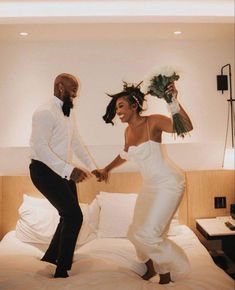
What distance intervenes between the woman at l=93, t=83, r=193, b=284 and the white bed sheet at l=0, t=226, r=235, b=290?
9 cm

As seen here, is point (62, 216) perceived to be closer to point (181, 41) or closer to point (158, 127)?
point (158, 127)

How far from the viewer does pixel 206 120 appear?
261 centimetres

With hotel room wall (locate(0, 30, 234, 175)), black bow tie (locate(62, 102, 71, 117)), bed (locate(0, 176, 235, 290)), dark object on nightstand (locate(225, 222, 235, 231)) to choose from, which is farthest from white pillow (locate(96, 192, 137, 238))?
black bow tie (locate(62, 102, 71, 117))

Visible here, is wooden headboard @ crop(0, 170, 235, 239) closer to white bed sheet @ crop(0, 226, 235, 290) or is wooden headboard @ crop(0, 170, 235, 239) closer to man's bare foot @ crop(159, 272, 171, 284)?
white bed sheet @ crop(0, 226, 235, 290)

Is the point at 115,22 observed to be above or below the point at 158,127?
above

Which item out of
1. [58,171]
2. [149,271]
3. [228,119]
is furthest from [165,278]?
[228,119]

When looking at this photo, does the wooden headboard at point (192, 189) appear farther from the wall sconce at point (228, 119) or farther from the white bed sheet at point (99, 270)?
the white bed sheet at point (99, 270)

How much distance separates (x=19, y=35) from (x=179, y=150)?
4.91 ft

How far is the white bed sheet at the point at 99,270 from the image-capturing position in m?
1.57

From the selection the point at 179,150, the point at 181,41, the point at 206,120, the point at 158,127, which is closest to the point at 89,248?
the point at 158,127

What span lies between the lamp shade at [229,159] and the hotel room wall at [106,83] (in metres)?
0.17

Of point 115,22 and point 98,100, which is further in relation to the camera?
point 98,100

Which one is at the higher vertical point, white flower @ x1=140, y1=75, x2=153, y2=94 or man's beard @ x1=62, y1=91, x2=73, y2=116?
white flower @ x1=140, y1=75, x2=153, y2=94

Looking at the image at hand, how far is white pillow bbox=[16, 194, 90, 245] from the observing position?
7.32 ft
